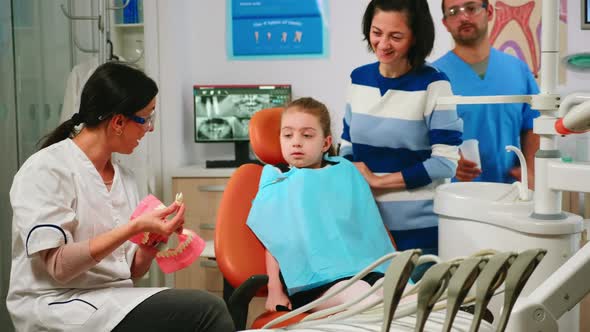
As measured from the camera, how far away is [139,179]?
133 inches

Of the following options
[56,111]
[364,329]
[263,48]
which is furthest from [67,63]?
[364,329]

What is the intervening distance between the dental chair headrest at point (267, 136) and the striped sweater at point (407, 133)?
22 centimetres

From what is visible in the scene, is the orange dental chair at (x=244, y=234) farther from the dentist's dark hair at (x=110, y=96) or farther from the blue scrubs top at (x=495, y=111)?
the blue scrubs top at (x=495, y=111)

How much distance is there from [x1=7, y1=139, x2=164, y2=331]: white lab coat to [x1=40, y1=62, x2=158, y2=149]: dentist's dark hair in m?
0.08

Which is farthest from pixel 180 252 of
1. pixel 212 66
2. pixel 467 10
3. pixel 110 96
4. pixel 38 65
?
pixel 212 66

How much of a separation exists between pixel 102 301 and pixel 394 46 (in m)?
1.01

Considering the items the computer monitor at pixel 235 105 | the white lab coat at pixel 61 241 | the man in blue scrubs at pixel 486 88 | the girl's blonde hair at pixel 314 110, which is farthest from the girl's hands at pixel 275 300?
the computer monitor at pixel 235 105

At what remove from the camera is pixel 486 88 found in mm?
3082

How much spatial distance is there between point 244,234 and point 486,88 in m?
1.67

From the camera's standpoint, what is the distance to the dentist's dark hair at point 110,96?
64.1 inches

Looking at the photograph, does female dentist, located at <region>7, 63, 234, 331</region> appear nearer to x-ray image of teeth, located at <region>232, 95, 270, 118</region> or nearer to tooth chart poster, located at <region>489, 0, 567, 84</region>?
x-ray image of teeth, located at <region>232, 95, 270, 118</region>

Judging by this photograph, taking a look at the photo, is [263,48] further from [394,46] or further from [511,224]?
[511,224]

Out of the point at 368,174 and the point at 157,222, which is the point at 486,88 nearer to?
the point at 368,174

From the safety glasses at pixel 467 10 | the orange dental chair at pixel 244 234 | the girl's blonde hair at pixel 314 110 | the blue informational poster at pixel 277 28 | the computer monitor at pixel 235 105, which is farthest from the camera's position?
the blue informational poster at pixel 277 28
